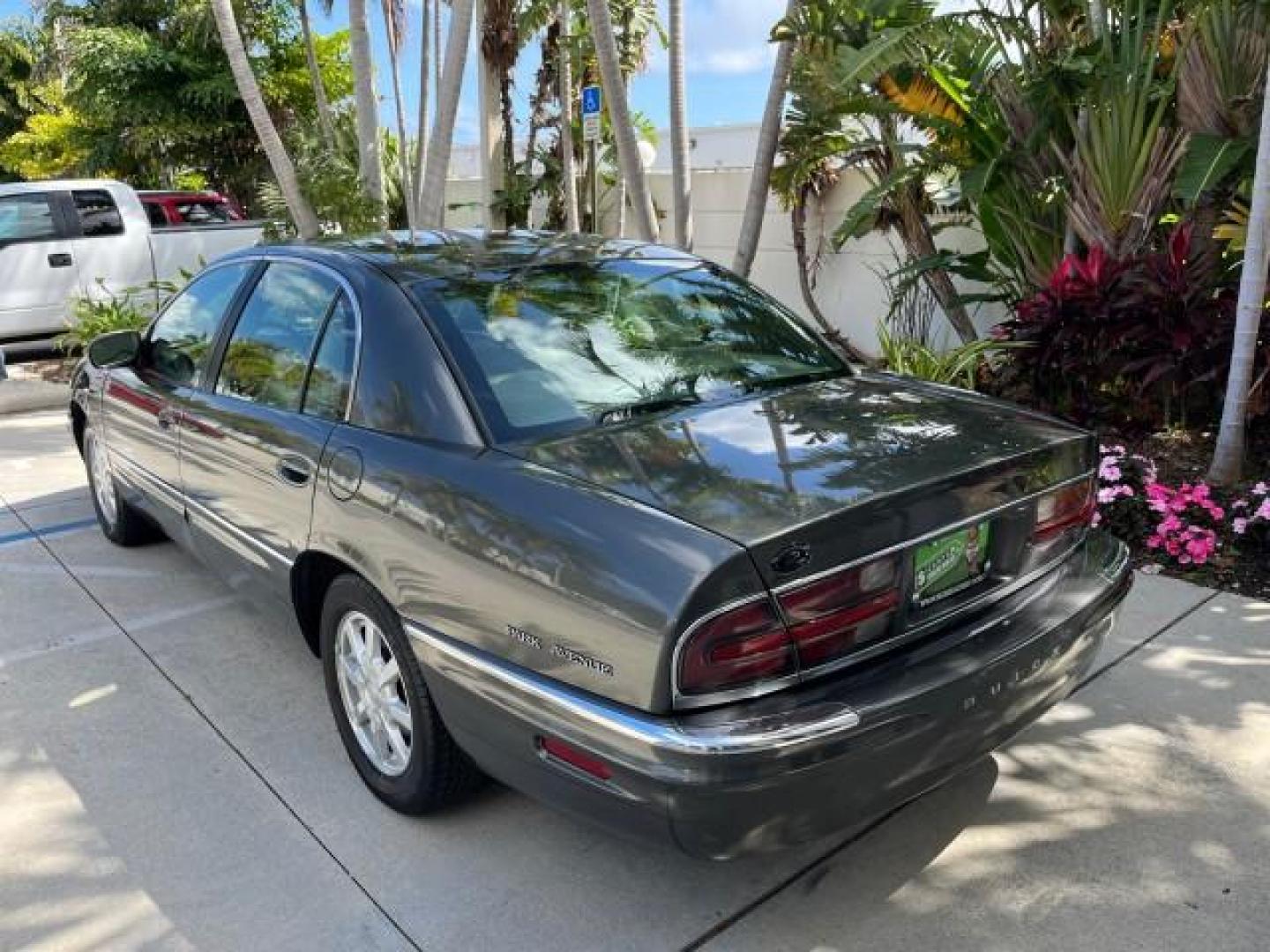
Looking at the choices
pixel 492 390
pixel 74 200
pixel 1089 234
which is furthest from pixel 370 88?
pixel 492 390

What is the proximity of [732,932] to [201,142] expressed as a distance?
2022 centimetres

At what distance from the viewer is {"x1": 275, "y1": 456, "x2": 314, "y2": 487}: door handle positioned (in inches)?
124

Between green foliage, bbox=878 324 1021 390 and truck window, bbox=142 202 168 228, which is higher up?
truck window, bbox=142 202 168 228

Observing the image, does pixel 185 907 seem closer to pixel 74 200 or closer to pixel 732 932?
pixel 732 932

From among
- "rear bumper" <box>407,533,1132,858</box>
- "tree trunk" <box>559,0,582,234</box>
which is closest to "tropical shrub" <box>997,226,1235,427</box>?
"rear bumper" <box>407,533,1132,858</box>

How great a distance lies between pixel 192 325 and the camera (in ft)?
14.0

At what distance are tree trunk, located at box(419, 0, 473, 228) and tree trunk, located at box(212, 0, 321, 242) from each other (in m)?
1.03

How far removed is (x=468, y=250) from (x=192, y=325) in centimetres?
143

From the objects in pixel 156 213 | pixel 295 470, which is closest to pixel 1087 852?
pixel 295 470

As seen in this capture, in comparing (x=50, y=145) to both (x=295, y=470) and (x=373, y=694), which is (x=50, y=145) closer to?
(x=295, y=470)

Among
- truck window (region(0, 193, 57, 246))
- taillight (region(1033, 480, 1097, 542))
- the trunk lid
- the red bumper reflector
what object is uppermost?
truck window (region(0, 193, 57, 246))

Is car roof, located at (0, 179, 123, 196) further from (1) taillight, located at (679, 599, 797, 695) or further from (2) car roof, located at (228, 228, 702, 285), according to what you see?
(1) taillight, located at (679, 599, 797, 695)

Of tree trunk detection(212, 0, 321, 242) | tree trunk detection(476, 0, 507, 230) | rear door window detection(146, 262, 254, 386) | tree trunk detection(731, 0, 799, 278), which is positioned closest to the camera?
rear door window detection(146, 262, 254, 386)

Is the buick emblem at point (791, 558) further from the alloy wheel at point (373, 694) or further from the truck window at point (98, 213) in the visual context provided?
the truck window at point (98, 213)
